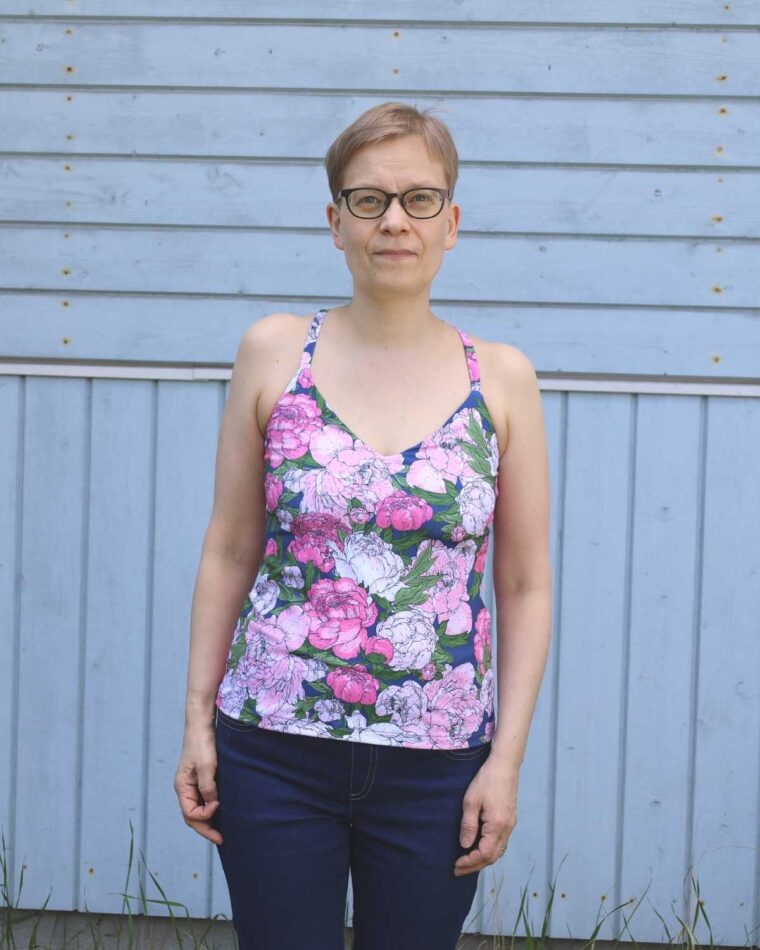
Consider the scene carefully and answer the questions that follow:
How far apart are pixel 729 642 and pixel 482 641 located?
5.82 ft

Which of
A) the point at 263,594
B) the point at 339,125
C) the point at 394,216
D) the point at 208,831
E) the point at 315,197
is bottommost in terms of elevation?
the point at 208,831

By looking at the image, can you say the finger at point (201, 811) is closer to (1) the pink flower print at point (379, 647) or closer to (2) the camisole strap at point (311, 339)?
(1) the pink flower print at point (379, 647)

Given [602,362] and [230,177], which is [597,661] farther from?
[230,177]

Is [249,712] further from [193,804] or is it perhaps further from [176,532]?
[176,532]

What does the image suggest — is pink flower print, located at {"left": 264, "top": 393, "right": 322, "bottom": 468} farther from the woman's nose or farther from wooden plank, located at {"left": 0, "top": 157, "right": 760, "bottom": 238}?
wooden plank, located at {"left": 0, "top": 157, "right": 760, "bottom": 238}

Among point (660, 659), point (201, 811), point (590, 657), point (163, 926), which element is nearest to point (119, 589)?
point (163, 926)

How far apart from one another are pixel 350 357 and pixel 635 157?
1787mm

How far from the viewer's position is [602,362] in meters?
3.33

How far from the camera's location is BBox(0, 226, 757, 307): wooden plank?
3.32 meters

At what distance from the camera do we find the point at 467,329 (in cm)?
336

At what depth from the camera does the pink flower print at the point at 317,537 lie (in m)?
1.67

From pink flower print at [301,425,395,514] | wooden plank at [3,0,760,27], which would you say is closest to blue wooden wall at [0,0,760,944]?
wooden plank at [3,0,760,27]

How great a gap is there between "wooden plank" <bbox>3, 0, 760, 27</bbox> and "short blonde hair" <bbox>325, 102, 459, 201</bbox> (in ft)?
5.54

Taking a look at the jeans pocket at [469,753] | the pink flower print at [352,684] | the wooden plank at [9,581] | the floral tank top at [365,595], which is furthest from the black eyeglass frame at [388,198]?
the wooden plank at [9,581]
